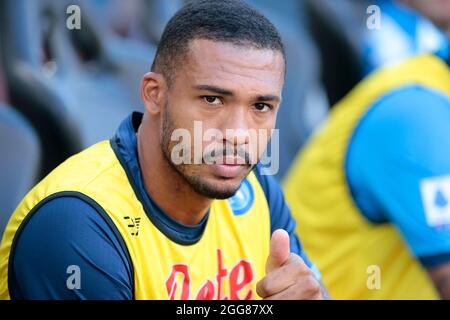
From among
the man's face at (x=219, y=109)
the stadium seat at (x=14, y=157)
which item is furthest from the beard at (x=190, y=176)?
the stadium seat at (x=14, y=157)

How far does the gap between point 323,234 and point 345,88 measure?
252 cm

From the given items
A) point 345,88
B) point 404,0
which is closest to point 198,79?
point 404,0

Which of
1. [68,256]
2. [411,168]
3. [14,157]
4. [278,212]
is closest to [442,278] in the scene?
[411,168]

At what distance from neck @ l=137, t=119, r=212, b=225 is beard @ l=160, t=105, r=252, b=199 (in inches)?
1.1

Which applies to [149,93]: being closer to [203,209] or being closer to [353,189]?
[203,209]

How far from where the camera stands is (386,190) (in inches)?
122

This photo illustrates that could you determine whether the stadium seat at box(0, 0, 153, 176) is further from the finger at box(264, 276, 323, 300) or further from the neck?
the finger at box(264, 276, 323, 300)

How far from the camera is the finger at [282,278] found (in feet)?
6.96

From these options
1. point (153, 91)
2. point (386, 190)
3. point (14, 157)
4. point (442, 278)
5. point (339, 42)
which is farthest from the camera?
point (339, 42)

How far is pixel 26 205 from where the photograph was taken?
2279 millimetres

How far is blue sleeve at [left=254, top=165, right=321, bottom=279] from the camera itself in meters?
2.72

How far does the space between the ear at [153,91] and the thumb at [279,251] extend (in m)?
0.46

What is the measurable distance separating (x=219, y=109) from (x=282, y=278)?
1.40 feet

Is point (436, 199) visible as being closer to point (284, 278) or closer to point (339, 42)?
point (284, 278)
